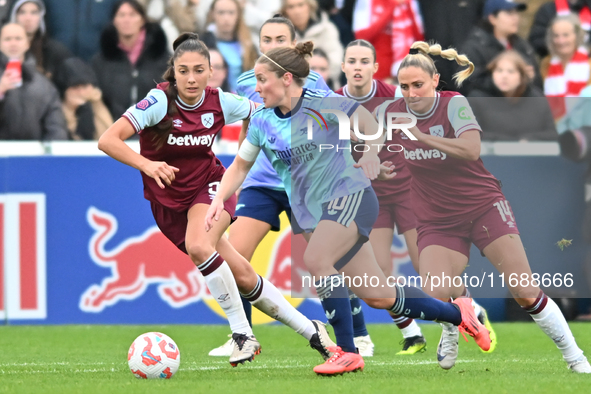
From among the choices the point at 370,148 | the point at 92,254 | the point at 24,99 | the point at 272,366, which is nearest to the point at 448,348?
the point at 272,366

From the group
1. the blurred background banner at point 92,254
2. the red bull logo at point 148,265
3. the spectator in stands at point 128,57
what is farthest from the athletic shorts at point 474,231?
the spectator in stands at point 128,57

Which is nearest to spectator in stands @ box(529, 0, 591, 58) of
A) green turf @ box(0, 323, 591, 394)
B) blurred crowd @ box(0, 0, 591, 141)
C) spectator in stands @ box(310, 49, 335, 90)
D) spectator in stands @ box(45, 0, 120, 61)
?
blurred crowd @ box(0, 0, 591, 141)

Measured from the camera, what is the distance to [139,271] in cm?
873

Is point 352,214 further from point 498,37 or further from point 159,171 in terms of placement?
point 498,37

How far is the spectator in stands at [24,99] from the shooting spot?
9.11m

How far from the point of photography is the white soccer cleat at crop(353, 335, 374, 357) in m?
6.82

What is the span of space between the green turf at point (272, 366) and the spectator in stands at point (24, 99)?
196 centimetres

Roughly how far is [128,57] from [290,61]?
4.53 meters

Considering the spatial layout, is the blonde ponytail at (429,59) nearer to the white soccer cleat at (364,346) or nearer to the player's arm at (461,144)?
the player's arm at (461,144)

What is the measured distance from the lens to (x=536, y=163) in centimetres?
822

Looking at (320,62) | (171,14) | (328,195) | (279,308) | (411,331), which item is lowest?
(411,331)

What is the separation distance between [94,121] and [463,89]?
3.78 m

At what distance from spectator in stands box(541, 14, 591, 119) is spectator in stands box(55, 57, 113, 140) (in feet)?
15.1

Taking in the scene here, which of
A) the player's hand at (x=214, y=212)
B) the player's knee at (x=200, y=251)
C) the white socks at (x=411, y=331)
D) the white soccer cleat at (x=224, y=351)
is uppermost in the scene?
the player's hand at (x=214, y=212)
